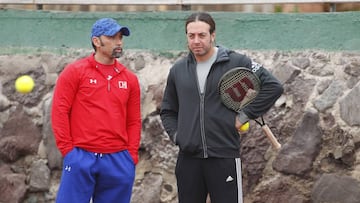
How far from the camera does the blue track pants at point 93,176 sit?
221 inches

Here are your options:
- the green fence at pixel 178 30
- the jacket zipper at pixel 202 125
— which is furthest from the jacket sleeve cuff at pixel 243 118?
the green fence at pixel 178 30

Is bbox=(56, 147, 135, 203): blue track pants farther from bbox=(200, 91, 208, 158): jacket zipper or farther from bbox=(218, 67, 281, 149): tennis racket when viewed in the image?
bbox=(218, 67, 281, 149): tennis racket

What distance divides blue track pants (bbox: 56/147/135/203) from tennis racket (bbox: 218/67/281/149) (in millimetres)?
874

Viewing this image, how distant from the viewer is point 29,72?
7316 millimetres

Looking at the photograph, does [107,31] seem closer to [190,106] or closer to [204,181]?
[190,106]

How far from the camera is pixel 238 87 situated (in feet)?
18.1

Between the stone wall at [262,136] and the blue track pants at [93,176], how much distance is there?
1291 millimetres

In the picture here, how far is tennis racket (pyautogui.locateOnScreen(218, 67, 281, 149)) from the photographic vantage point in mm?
5434

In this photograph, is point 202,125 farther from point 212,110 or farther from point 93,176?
point 93,176

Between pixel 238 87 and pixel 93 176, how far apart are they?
1178 mm

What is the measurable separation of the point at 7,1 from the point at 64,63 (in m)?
0.87

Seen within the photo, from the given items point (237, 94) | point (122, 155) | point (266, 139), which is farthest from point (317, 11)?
point (122, 155)

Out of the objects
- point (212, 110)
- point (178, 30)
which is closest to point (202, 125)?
point (212, 110)

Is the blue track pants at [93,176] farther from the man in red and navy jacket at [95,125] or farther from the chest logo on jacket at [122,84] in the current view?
the chest logo on jacket at [122,84]
